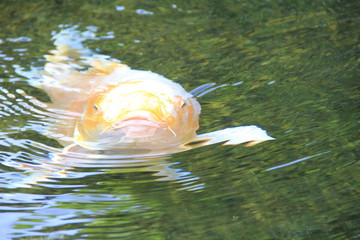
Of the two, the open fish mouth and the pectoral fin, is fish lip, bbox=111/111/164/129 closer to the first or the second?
the open fish mouth

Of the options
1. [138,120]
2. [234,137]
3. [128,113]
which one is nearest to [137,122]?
[138,120]

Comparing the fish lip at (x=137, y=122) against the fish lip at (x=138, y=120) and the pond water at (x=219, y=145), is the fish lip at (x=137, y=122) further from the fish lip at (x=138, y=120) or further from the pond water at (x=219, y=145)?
the pond water at (x=219, y=145)

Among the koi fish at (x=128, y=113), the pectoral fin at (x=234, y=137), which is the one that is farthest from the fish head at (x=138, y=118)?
the pectoral fin at (x=234, y=137)

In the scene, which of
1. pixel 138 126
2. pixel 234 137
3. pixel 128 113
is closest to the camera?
pixel 138 126

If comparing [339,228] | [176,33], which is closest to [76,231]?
[339,228]

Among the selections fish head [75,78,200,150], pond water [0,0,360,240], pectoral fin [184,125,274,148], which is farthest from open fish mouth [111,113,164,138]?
pectoral fin [184,125,274,148]

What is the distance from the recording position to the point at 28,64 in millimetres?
5969

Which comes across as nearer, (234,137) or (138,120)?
(138,120)

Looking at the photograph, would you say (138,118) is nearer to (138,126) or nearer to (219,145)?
(138,126)

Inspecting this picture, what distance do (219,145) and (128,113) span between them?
65 centimetres

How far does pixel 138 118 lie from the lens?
12.6 feet

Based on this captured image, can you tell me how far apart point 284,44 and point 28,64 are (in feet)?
8.47

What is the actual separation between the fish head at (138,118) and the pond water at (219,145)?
15cm

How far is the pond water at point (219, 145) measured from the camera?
310 centimetres
